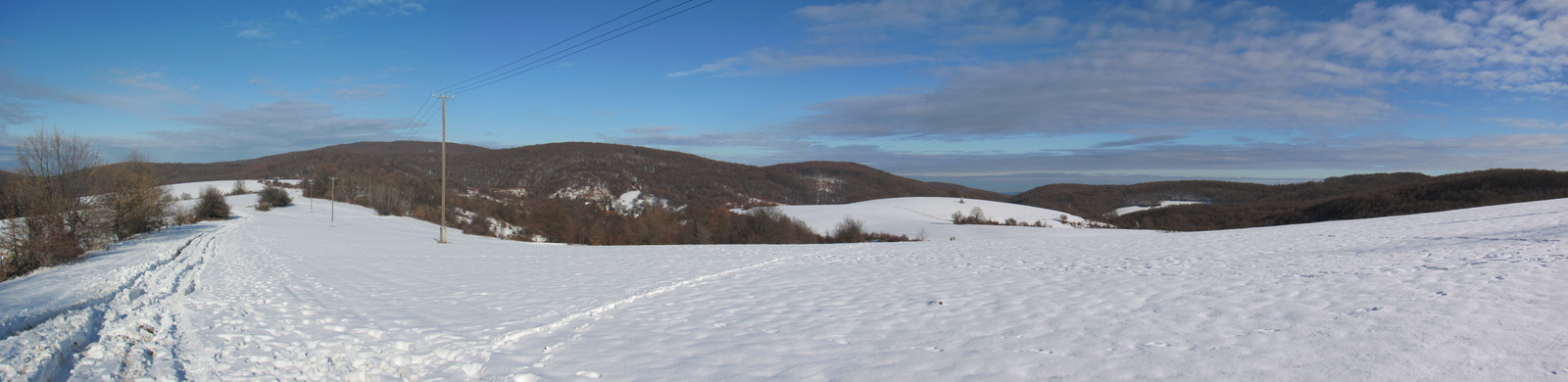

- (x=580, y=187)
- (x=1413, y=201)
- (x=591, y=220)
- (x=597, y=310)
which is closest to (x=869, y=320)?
(x=597, y=310)

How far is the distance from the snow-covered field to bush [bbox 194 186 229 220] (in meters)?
36.2

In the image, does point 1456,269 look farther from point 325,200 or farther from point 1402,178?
point 1402,178

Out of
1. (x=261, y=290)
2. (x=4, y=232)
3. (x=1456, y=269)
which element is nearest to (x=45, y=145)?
(x=4, y=232)

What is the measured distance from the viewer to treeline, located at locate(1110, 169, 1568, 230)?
1255 inches

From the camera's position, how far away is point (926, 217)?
46.7m

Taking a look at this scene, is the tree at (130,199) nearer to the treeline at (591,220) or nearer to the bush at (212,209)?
the bush at (212,209)

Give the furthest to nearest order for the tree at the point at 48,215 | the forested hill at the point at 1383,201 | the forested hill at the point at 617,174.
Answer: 1. the forested hill at the point at 617,174
2. the forested hill at the point at 1383,201
3. the tree at the point at 48,215

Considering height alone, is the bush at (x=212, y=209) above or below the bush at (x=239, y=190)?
below

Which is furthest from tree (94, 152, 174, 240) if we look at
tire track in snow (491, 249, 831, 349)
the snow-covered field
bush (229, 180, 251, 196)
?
bush (229, 180, 251, 196)

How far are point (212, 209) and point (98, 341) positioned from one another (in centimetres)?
4694

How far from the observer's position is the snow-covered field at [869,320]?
4.52m

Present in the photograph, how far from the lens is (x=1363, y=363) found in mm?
4070

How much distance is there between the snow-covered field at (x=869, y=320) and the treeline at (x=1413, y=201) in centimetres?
2877

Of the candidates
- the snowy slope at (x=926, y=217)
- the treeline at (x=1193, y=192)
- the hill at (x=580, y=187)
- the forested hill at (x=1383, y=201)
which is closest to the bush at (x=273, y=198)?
the hill at (x=580, y=187)
